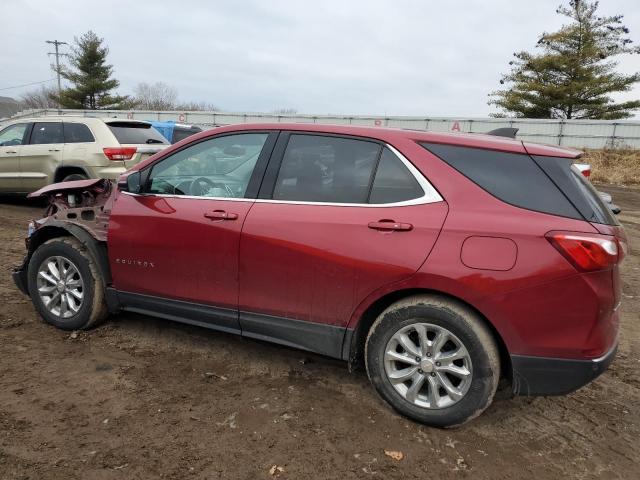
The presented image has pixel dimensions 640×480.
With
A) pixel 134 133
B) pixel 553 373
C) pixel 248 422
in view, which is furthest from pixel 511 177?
pixel 134 133

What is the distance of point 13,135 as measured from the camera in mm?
9242

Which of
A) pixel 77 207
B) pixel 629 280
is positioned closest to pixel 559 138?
pixel 629 280

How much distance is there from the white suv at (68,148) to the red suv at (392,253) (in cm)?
462

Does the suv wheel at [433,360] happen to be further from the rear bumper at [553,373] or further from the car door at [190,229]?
the car door at [190,229]

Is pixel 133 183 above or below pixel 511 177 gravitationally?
below

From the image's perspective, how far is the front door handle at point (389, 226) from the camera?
2.80m

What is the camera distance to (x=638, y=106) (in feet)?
89.0

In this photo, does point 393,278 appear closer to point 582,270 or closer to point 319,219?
point 319,219

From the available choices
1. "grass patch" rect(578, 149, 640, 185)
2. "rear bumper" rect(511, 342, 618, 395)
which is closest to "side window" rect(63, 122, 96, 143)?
"rear bumper" rect(511, 342, 618, 395)

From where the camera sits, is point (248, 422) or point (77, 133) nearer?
point (248, 422)

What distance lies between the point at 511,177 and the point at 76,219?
10.8 ft

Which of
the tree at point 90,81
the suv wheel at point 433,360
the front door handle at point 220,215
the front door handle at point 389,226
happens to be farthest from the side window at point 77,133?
the tree at point 90,81

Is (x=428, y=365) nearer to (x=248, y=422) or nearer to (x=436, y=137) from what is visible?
(x=248, y=422)

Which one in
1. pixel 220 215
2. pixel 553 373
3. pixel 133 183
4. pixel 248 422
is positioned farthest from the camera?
pixel 133 183
